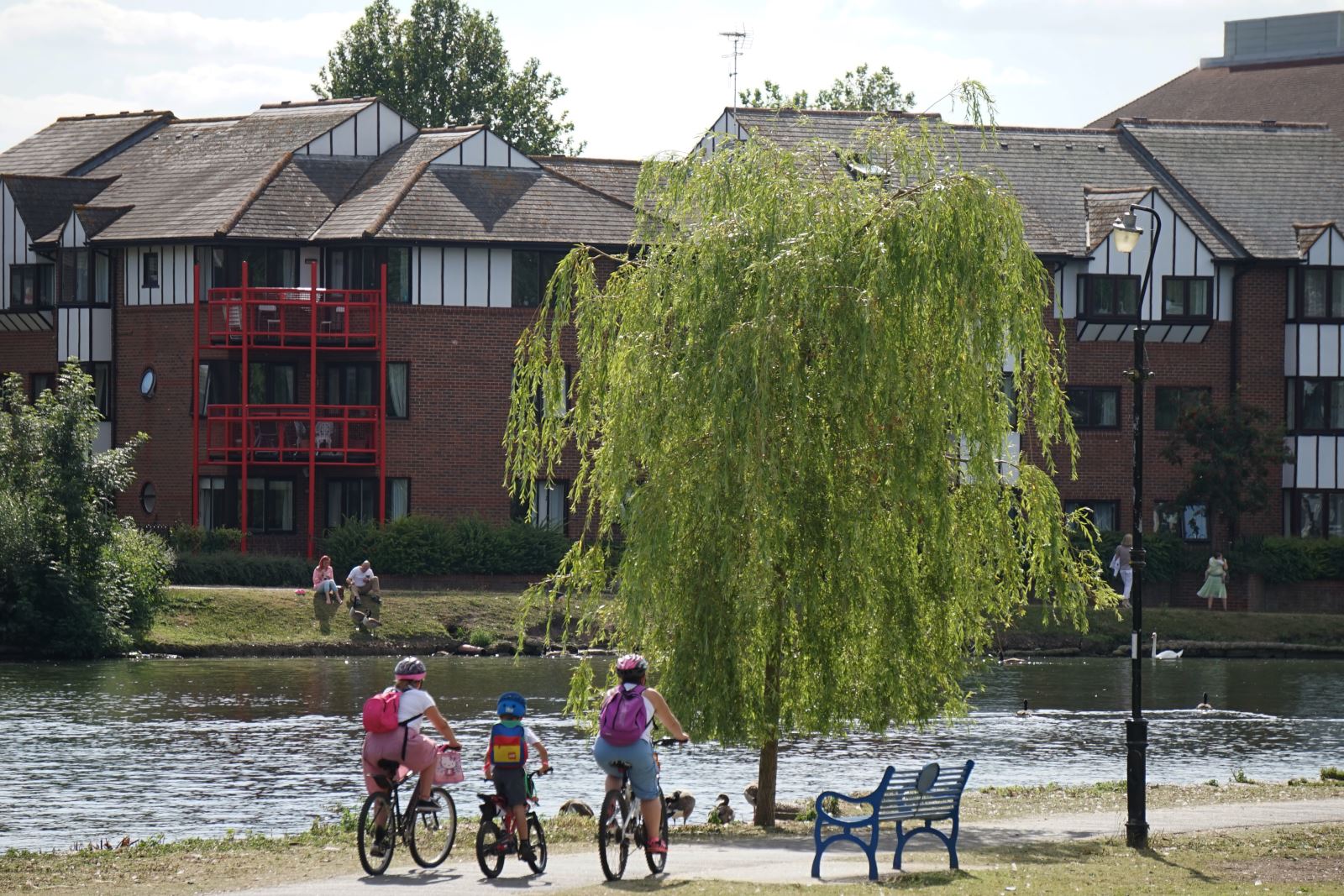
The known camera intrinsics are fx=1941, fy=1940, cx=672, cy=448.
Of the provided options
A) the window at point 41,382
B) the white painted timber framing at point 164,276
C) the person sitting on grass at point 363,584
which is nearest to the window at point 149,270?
the white painted timber framing at point 164,276

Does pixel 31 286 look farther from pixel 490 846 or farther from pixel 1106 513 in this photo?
pixel 490 846

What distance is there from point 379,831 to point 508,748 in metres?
1.27

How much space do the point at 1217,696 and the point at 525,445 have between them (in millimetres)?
22217

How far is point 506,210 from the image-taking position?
53.0 m

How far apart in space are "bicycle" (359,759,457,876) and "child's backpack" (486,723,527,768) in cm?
80

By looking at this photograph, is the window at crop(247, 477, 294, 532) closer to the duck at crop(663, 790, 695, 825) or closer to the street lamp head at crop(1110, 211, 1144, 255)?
the duck at crop(663, 790, 695, 825)

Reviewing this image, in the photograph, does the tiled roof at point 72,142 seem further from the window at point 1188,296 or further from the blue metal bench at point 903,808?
the blue metal bench at point 903,808

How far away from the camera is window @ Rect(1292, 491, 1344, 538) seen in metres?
55.7

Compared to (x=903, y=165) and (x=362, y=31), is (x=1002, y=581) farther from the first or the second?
(x=362, y=31)

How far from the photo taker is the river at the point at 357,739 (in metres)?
24.4

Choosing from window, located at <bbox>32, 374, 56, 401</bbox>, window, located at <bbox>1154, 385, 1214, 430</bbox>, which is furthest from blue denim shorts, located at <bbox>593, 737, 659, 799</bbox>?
window, located at <bbox>32, 374, 56, 401</bbox>

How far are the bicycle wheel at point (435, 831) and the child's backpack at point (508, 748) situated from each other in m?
0.80

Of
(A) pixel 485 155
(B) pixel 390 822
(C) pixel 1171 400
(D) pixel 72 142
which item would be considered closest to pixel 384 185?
(A) pixel 485 155

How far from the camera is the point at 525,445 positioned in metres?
21.4
